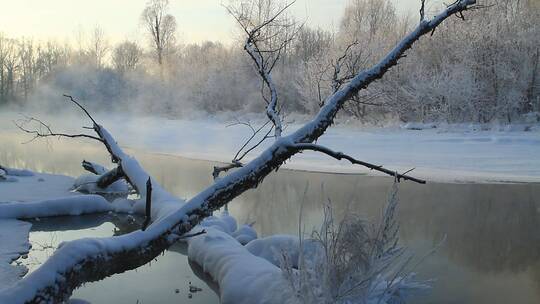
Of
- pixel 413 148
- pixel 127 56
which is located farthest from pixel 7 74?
pixel 413 148

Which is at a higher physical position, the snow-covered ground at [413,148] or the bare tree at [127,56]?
the bare tree at [127,56]

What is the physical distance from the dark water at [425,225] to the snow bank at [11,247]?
0.87 meters

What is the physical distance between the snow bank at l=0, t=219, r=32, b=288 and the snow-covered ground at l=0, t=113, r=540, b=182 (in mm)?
8719

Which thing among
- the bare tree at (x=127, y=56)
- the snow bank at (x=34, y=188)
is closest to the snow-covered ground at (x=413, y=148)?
the snow bank at (x=34, y=188)

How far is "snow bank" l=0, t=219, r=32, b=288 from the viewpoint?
20.6 feet

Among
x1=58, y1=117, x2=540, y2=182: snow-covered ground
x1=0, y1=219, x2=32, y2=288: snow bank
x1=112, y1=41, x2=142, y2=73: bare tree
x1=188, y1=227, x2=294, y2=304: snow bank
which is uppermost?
x1=112, y1=41, x2=142, y2=73: bare tree

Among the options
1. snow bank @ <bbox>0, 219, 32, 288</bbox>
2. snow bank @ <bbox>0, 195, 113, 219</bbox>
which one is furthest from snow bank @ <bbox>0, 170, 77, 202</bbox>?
snow bank @ <bbox>0, 219, 32, 288</bbox>

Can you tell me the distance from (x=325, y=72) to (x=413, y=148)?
6.47 metres

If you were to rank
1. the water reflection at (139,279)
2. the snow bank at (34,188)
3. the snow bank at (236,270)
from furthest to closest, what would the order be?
the snow bank at (34,188) < the water reflection at (139,279) < the snow bank at (236,270)

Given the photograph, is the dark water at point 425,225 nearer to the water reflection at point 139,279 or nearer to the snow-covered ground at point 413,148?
the water reflection at point 139,279

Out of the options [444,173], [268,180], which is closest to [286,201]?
[268,180]

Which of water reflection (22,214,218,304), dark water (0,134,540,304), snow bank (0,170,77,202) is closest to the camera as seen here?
water reflection (22,214,218,304)

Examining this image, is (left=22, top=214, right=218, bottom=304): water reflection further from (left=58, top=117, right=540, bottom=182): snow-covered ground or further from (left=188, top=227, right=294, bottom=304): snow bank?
(left=58, top=117, right=540, bottom=182): snow-covered ground

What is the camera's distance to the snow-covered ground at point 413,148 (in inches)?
584
